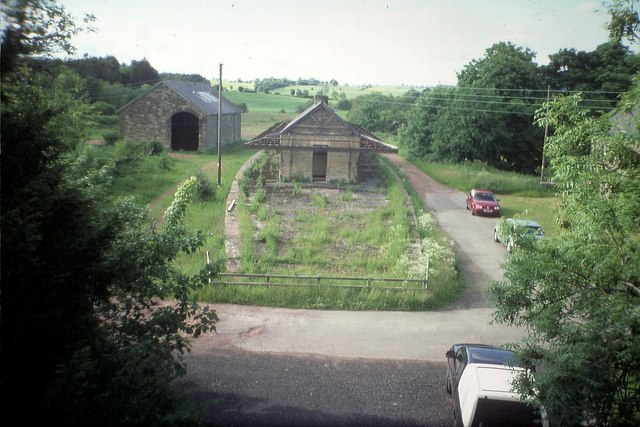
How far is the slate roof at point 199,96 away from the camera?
30.0 meters

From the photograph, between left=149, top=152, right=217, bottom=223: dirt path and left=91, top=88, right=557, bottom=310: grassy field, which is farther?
left=149, top=152, right=217, bottom=223: dirt path

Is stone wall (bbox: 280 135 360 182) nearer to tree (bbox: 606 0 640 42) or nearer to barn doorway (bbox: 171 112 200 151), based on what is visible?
barn doorway (bbox: 171 112 200 151)

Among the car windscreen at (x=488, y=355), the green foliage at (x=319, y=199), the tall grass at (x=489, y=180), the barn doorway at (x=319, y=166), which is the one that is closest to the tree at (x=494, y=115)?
the tall grass at (x=489, y=180)

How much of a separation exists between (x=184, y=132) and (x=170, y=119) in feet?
3.55

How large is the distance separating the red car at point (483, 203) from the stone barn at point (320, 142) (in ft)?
14.7

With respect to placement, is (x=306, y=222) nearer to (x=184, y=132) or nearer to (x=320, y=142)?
(x=320, y=142)

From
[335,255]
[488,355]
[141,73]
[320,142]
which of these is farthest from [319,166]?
[488,355]

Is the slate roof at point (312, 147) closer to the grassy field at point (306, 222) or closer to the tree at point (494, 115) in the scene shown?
the grassy field at point (306, 222)

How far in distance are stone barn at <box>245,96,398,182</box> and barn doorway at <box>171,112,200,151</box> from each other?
9243 mm

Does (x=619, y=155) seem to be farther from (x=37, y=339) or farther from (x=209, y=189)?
(x=209, y=189)

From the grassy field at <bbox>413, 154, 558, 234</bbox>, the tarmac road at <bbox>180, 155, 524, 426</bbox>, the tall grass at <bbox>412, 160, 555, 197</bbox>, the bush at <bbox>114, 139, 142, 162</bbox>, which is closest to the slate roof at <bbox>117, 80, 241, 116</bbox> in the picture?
the bush at <bbox>114, 139, 142, 162</bbox>

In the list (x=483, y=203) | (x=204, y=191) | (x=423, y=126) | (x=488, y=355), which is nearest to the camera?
(x=488, y=355)

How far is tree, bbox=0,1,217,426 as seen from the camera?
447cm

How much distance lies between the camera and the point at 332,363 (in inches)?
370
